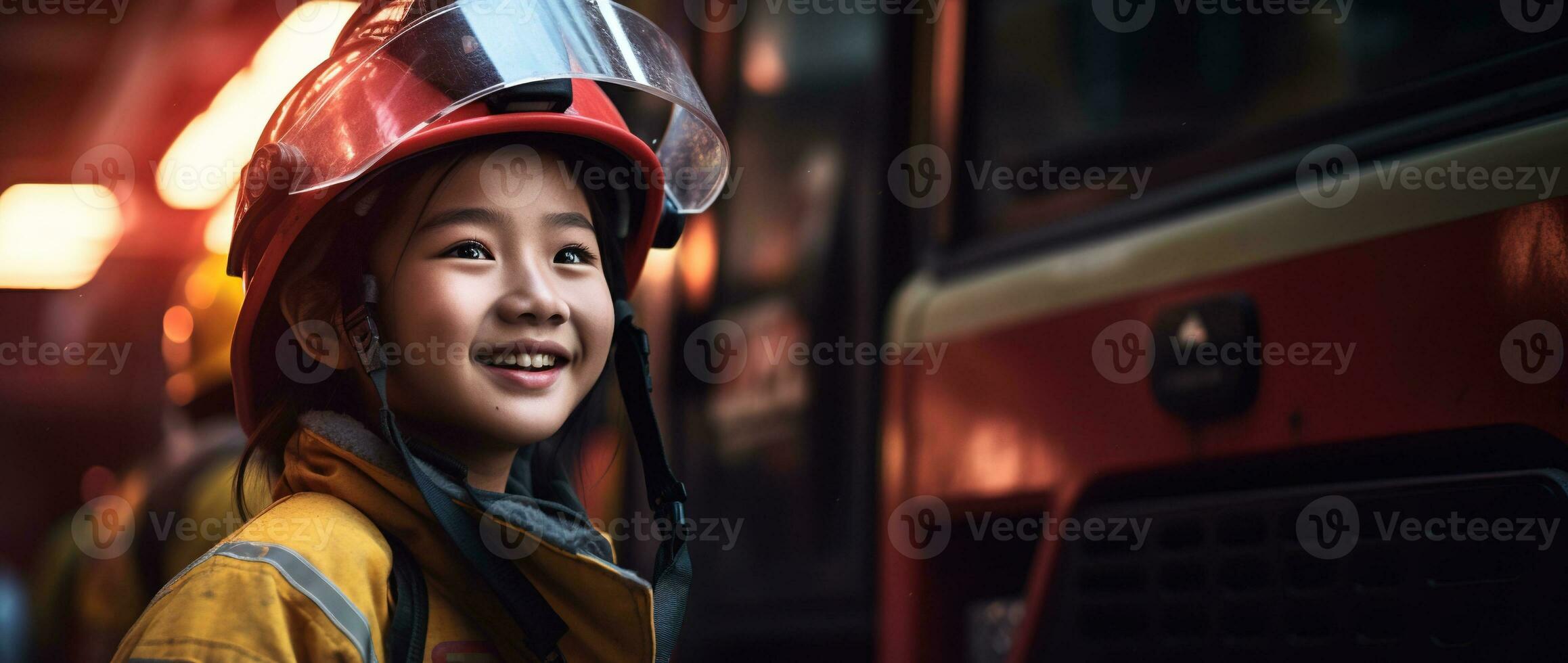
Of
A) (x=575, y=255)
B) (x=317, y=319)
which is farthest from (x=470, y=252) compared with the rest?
(x=317, y=319)

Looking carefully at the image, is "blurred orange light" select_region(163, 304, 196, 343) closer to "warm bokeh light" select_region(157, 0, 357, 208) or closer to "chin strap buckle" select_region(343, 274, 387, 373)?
"warm bokeh light" select_region(157, 0, 357, 208)

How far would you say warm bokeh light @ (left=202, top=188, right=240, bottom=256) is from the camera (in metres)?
4.80

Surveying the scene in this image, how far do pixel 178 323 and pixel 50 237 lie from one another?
515 mm

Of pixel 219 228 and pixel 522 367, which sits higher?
pixel 522 367

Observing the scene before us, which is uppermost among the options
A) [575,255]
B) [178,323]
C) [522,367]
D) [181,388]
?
[575,255]

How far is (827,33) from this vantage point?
3803mm

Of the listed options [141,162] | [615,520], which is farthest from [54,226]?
[615,520]

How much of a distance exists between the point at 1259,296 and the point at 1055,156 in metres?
0.72

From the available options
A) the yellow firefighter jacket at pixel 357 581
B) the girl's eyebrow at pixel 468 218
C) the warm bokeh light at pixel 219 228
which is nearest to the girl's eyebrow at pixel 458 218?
the girl's eyebrow at pixel 468 218

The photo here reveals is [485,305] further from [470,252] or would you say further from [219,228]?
[219,228]

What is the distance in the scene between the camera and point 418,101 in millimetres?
1466

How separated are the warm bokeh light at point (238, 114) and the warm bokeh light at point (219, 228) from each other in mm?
76

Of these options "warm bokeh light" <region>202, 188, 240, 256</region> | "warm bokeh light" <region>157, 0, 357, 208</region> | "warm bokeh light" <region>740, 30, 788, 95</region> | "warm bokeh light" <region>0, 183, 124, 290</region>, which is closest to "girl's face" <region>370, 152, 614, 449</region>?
"warm bokeh light" <region>740, 30, 788, 95</region>

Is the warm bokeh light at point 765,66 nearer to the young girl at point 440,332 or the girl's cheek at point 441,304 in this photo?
the young girl at point 440,332
